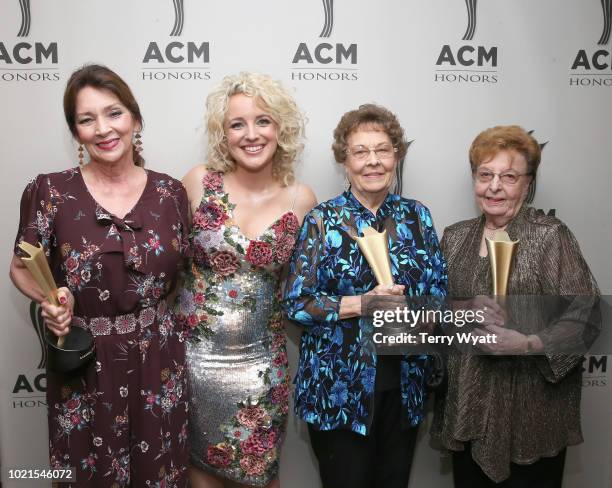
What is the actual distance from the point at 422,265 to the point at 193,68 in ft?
4.13

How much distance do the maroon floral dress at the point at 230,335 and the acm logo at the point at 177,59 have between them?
0.57m

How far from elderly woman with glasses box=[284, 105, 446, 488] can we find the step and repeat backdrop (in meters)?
0.55

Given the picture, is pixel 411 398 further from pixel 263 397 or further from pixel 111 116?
pixel 111 116

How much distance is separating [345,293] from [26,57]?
Answer: 64.3 inches

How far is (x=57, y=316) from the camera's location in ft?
4.73

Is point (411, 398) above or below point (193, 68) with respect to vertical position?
below

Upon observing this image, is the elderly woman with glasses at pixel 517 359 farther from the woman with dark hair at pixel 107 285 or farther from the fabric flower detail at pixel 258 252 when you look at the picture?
the woman with dark hair at pixel 107 285

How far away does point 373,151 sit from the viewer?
1702mm

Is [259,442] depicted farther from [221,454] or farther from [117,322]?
[117,322]

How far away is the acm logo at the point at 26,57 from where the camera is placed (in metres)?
2.11

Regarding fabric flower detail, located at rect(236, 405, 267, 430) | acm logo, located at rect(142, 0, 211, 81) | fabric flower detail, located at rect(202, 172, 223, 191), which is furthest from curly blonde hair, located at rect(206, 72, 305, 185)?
fabric flower detail, located at rect(236, 405, 267, 430)

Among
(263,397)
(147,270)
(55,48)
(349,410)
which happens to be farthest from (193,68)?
(349,410)

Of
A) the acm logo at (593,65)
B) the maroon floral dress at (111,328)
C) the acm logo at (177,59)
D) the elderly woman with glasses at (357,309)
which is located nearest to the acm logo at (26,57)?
the acm logo at (177,59)

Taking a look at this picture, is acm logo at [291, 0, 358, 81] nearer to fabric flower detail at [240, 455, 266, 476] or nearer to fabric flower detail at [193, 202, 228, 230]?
fabric flower detail at [193, 202, 228, 230]
